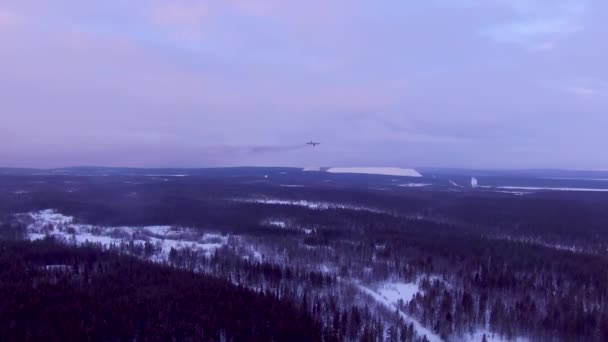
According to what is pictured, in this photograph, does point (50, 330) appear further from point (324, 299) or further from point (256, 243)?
point (256, 243)

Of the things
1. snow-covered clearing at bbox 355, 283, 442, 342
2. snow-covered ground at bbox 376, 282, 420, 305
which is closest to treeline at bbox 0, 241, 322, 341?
snow-covered clearing at bbox 355, 283, 442, 342

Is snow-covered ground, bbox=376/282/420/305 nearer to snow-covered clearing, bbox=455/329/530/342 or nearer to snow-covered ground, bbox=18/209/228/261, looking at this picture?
snow-covered clearing, bbox=455/329/530/342

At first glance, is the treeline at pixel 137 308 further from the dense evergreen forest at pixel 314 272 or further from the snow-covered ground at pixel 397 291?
the snow-covered ground at pixel 397 291

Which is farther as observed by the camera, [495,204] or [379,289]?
[495,204]

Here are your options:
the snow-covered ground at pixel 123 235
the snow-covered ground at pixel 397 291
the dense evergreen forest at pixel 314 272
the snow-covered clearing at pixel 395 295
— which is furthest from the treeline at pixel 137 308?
the snow-covered ground at pixel 123 235

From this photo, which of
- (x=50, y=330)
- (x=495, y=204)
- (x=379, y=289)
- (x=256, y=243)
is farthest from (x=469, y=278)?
(x=495, y=204)
